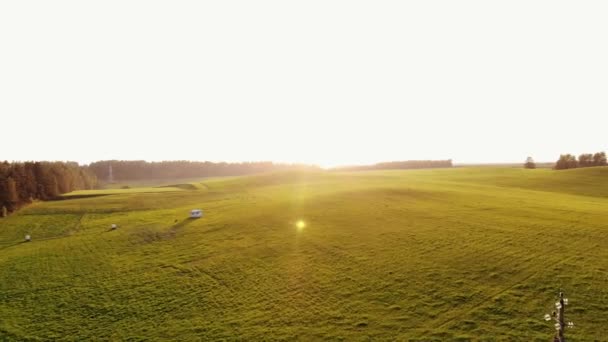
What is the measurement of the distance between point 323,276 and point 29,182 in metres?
106

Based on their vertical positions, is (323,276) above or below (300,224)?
below

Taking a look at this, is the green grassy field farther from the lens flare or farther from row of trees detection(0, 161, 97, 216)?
row of trees detection(0, 161, 97, 216)

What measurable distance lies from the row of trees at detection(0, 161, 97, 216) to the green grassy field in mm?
40898

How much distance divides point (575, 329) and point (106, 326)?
30.0 meters

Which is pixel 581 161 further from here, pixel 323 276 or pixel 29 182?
pixel 29 182

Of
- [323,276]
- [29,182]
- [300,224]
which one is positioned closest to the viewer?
[323,276]

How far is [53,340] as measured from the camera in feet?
73.2

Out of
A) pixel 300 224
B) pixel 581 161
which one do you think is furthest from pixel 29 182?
pixel 581 161

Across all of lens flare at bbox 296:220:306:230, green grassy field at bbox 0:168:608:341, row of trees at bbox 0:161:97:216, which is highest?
row of trees at bbox 0:161:97:216

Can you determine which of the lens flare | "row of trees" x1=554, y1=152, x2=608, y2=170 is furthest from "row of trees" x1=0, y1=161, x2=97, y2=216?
"row of trees" x1=554, y1=152, x2=608, y2=170

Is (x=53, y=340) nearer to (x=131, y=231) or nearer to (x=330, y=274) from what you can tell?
(x=330, y=274)

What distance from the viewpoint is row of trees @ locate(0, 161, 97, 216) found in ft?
270

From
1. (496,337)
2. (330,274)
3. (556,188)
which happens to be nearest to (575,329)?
(496,337)

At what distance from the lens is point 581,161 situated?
447 feet
